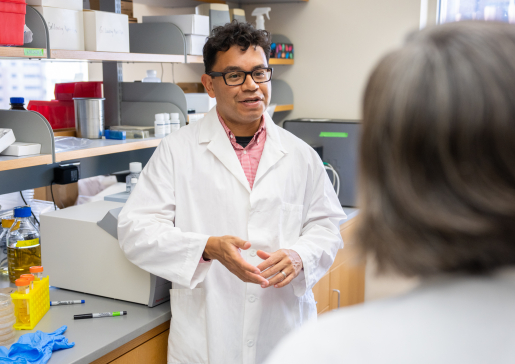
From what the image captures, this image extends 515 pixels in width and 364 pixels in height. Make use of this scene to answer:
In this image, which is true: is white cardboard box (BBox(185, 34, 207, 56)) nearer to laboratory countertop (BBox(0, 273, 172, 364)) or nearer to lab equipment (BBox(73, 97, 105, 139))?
lab equipment (BBox(73, 97, 105, 139))

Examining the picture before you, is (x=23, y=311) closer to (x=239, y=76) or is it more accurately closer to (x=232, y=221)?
(x=232, y=221)

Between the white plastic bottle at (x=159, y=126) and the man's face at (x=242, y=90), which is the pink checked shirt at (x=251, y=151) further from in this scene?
the white plastic bottle at (x=159, y=126)

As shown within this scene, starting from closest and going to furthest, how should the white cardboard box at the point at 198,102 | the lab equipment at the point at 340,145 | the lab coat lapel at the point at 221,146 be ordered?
the lab coat lapel at the point at 221,146 → the white cardboard box at the point at 198,102 → the lab equipment at the point at 340,145

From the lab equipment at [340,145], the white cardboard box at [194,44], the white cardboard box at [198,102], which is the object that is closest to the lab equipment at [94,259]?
Answer: the white cardboard box at [198,102]

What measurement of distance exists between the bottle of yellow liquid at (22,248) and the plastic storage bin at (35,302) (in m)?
0.28

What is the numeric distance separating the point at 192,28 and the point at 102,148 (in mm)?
714

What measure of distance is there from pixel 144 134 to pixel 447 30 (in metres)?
1.77

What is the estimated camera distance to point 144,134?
210 centimetres

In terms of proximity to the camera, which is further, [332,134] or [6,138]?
[332,134]

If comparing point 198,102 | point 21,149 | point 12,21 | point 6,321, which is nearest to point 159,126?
point 198,102

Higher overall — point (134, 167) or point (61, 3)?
point (61, 3)

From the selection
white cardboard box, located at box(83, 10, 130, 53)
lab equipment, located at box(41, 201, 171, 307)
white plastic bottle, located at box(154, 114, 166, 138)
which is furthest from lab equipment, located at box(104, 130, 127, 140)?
lab equipment, located at box(41, 201, 171, 307)

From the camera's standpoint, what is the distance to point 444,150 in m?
0.41

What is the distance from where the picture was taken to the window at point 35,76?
8.13 ft
